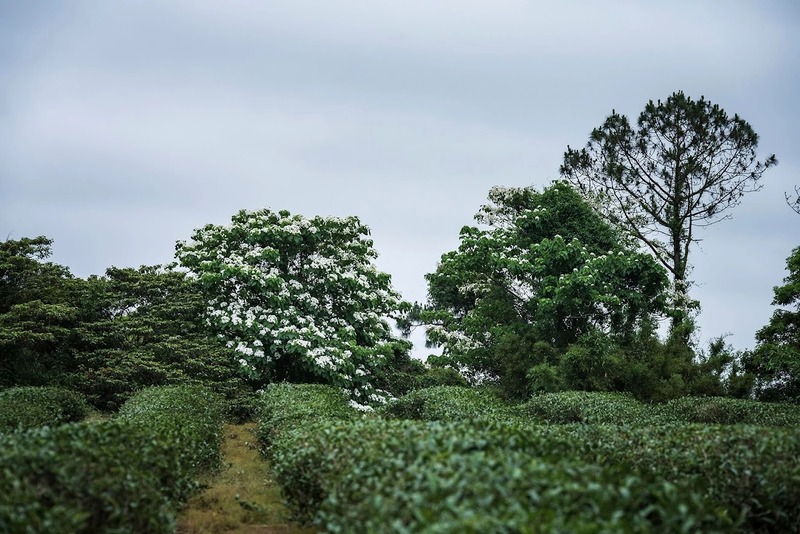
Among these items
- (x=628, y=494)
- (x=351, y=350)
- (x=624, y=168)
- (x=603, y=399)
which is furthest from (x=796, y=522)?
(x=624, y=168)

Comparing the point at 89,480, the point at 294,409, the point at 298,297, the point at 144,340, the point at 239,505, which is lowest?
the point at 239,505

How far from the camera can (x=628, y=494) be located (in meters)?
3.41

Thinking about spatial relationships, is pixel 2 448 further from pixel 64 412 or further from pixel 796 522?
pixel 64 412

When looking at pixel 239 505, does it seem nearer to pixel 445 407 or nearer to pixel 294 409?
pixel 294 409

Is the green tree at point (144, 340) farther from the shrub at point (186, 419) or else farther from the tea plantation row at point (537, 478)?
the tea plantation row at point (537, 478)

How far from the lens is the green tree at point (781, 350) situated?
670 inches

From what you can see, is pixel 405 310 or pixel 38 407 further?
pixel 405 310

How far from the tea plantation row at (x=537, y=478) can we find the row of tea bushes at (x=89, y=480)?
128 cm

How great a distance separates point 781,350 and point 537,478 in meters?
16.1

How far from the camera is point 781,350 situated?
17.1 m

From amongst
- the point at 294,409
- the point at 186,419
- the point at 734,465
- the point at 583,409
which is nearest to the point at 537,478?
the point at 734,465

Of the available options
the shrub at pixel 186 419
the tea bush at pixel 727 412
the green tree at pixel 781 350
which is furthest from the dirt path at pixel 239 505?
the green tree at pixel 781 350

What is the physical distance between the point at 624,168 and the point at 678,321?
5.80 m

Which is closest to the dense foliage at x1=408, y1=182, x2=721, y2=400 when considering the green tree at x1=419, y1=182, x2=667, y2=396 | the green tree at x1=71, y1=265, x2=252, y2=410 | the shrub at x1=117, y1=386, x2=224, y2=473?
the green tree at x1=419, y1=182, x2=667, y2=396
